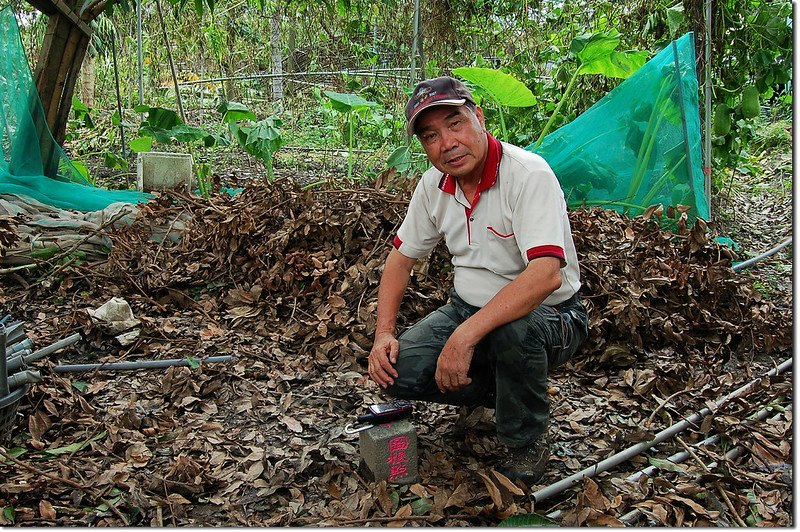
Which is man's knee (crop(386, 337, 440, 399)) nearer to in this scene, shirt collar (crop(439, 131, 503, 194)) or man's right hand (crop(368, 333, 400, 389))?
man's right hand (crop(368, 333, 400, 389))

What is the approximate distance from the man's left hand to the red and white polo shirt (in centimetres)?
26

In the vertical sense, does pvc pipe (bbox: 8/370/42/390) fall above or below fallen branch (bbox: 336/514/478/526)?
above

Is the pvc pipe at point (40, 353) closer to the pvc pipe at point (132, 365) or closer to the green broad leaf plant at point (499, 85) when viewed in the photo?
the pvc pipe at point (132, 365)

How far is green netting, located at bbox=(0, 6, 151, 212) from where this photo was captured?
482 cm

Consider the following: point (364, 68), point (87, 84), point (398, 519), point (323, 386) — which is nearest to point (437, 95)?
point (398, 519)

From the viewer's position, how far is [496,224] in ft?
6.81

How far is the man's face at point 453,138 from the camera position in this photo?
2010 millimetres

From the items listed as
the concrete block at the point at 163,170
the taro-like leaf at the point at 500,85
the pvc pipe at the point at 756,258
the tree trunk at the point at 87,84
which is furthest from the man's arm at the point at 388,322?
the tree trunk at the point at 87,84

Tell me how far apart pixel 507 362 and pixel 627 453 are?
60cm

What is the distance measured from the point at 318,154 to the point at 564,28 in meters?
3.15

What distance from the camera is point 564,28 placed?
745 cm

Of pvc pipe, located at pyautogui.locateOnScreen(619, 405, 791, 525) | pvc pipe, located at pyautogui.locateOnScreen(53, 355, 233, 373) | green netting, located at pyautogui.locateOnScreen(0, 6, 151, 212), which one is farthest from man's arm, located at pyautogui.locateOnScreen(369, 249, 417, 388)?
green netting, located at pyautogui.locateOnScreen(0, 6, 151, 212)

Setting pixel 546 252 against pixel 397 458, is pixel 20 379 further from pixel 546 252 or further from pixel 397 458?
pixel 546 252

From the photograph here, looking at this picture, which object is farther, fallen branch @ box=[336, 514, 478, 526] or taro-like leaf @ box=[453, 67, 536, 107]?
taro-like leaf @ box=[453, 67, 536, 107]
